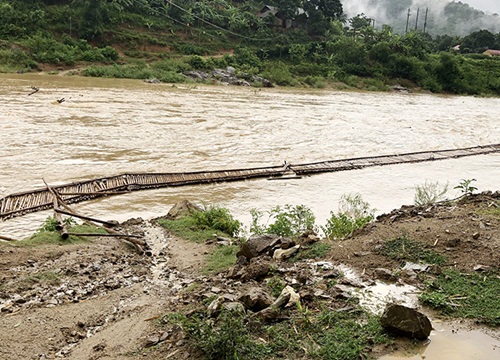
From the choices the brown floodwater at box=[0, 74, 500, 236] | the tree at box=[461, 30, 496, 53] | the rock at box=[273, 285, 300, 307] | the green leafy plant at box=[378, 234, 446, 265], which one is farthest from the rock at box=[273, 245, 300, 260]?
the tree at box=[461, 30, 496, 53]

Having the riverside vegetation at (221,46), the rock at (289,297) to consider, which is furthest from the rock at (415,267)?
the riverside vegetation at (221,46)

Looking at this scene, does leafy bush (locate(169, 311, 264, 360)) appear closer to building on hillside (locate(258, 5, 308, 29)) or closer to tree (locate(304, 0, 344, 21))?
building on hillside (locate(258, 5, 308, 29))

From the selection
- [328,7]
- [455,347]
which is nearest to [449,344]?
[455,347]

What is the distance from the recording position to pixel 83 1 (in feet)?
123

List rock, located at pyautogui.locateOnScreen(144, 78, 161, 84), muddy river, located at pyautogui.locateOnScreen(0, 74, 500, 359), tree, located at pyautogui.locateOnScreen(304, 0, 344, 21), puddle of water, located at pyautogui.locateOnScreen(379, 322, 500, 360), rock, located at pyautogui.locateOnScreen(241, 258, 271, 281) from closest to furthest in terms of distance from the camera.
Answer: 1. puddle of water, located at pyautogui.locateOnScreen(379, 322, 500, 360)
2. rock, located at pyautogui.locateOnScreen(241, 258, 271, 281)
3. muddy river, located at pyautogui.locateOnScreen(0, 74, 500, 359)
4. rock, located at pyautogui.locateOnScreen(144, 78, 161, 84)
5. tree, located at pyautogui.locateOnScreen(304, 0, 344, 21)

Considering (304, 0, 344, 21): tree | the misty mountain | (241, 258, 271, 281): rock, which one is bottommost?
(241, 258, 271, 281): rock

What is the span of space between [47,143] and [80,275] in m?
8.88

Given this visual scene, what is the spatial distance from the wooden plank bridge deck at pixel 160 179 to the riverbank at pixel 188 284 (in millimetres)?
2474

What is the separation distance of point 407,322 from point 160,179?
7.13m

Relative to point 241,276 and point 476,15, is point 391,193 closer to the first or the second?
point 241,276

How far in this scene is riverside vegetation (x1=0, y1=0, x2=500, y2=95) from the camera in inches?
A: 1313

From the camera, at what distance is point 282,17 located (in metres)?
51.6

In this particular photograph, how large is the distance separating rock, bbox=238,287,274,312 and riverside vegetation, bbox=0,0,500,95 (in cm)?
2977

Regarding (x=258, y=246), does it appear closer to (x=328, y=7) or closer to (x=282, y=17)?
(x=282, y=17)
